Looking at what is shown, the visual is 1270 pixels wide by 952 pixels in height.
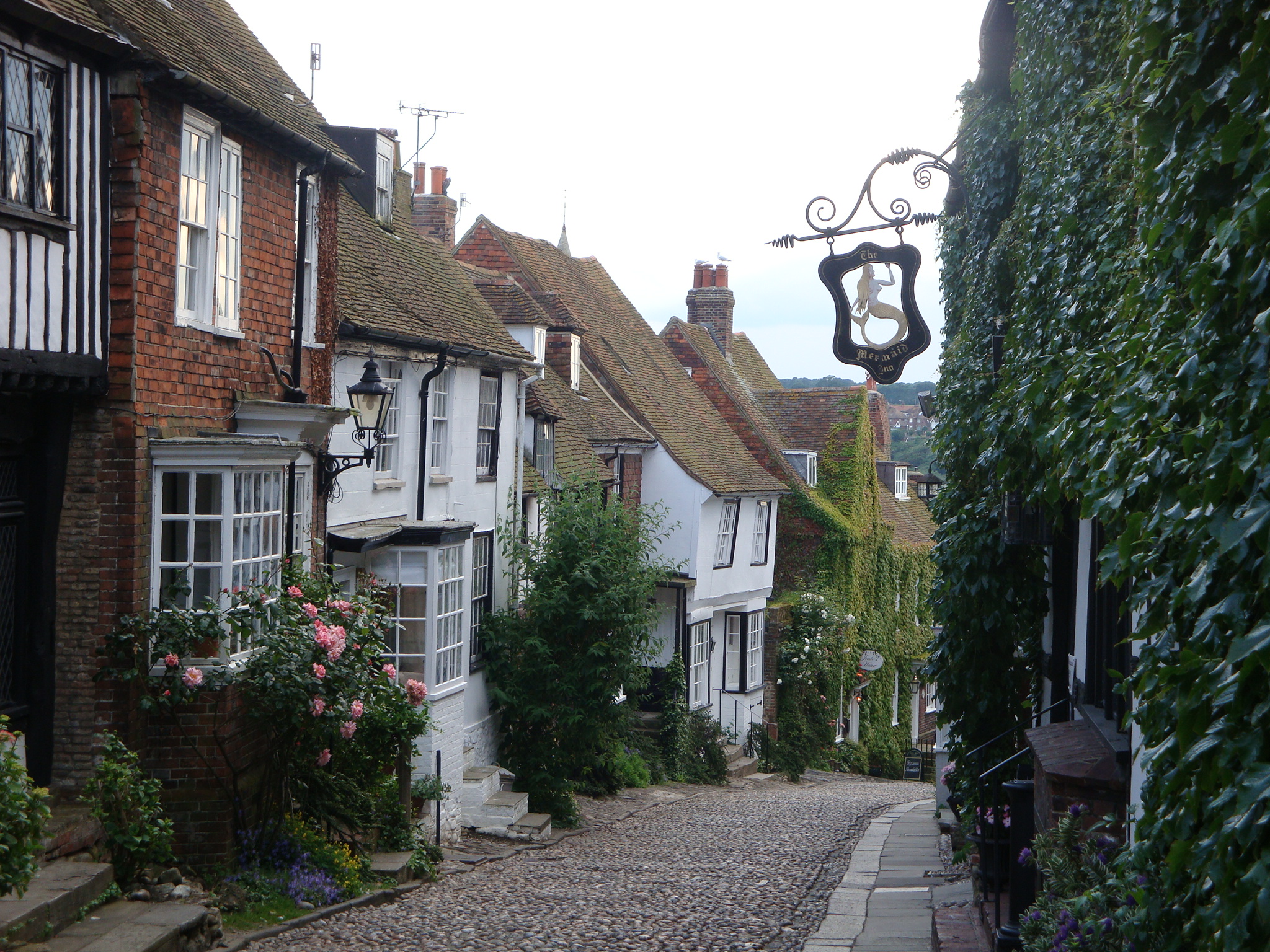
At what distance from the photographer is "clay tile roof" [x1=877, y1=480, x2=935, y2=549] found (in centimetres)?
3572

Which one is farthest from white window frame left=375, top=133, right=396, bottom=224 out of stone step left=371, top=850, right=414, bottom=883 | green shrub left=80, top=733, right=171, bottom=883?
green shrub left=80, top=733, right=171, bottom=883

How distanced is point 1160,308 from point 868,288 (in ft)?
14.4

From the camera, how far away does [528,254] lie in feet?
92.2

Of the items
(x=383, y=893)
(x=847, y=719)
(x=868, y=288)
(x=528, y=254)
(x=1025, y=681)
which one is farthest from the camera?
(x=847, y=719)

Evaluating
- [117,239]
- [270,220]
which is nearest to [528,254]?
[270,220]

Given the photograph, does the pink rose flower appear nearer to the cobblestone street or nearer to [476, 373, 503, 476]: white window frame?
the cobblestone street

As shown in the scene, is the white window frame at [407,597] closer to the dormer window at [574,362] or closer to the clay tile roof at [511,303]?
the clay tile roof at [511,303]

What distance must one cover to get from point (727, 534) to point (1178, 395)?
24.2 m

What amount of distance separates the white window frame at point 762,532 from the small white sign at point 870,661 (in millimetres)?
4245

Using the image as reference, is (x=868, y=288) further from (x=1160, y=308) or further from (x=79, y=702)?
(x=79, y=702)

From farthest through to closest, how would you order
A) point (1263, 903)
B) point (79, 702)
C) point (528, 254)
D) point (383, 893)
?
point (528, 254), point (383, 893), point (79, 702), point (1263, 903)

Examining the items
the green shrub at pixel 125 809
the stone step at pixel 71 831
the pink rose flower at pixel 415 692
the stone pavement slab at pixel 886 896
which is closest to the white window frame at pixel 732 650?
the stone pavement slab at pixel 886 896

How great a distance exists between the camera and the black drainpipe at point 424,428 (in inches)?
627

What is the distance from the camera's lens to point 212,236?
1022 cm
